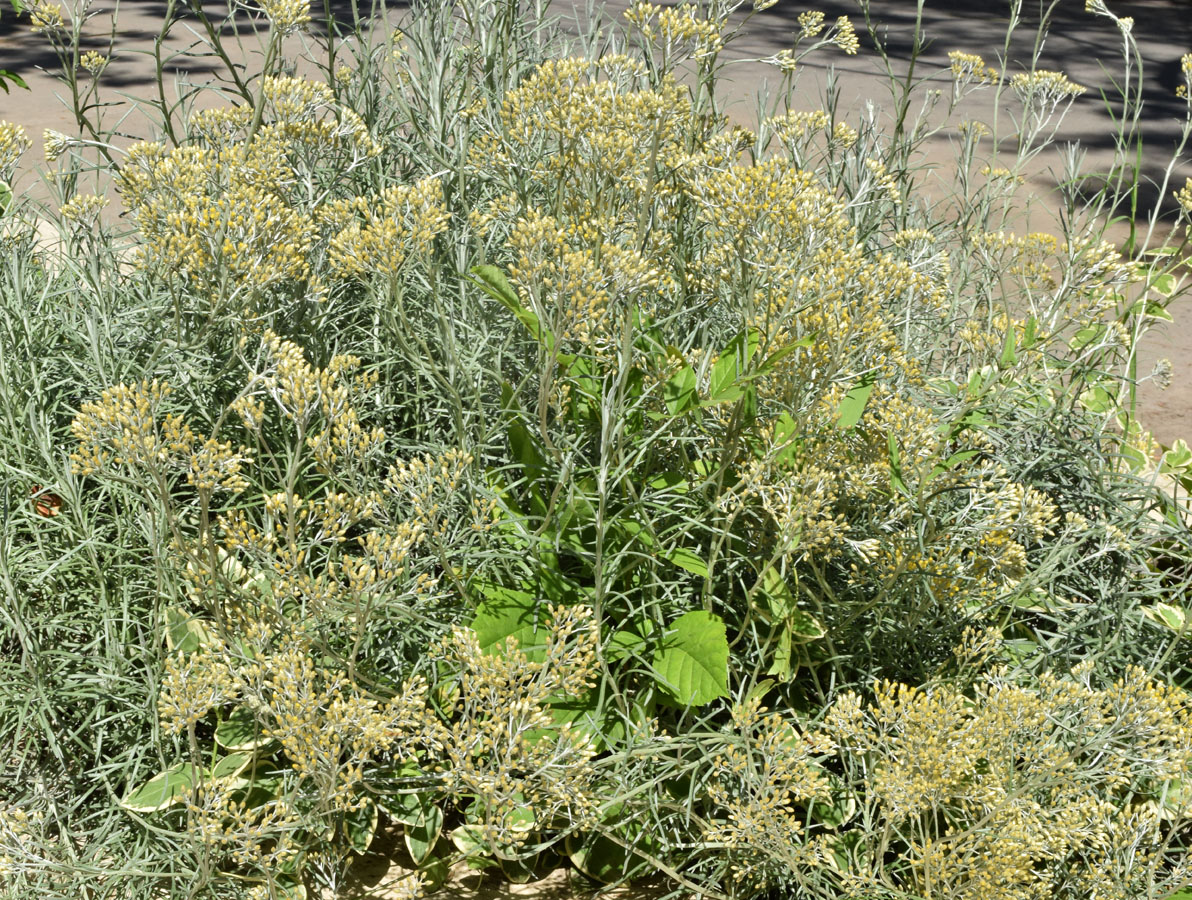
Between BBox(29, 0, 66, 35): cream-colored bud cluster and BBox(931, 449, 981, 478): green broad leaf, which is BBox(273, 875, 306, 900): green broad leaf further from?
BBox(29, 0, 66, 35): cream-colored bud cluster

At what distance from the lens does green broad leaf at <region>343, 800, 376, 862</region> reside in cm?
247

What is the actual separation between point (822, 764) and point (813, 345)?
3.24 feet

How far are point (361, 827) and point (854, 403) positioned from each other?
1363 mm

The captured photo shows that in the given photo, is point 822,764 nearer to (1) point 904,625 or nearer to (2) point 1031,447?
Result: (1) point 904,625

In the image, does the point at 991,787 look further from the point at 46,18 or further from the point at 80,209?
the point at 46,18

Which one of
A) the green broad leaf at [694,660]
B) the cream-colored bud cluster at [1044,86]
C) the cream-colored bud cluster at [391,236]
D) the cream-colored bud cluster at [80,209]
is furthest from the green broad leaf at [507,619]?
the cream-colored bud cluster at [1044,86]

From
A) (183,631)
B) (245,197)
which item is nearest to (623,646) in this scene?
(183,631)

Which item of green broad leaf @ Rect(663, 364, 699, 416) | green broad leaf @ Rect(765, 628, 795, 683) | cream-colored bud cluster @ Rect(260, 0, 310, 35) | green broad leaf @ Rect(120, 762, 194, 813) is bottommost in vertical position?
green broad leaf @ Rect(120, 762, 194, 813)

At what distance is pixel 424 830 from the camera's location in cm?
248

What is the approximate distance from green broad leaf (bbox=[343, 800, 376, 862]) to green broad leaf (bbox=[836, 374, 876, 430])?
1262 millimetres

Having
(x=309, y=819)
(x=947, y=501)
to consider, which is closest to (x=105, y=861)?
(x=309, y=819)

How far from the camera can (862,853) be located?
2.48 m

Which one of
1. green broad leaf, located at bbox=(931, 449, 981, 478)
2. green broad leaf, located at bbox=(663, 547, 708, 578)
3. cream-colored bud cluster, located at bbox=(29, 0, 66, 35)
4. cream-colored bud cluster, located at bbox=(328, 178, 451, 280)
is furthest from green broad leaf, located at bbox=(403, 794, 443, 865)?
cream-colored bud cluster, located at bbox=(29, 0, 66, 35)

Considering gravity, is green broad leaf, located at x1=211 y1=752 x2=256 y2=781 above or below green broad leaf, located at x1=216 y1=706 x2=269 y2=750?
below
